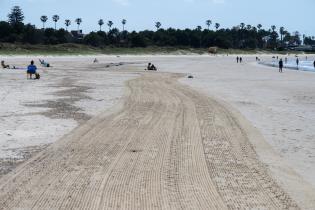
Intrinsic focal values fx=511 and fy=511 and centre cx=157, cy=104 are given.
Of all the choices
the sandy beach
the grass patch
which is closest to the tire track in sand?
the sandy beach

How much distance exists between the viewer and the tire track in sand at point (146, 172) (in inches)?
292

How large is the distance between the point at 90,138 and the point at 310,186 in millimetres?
5709

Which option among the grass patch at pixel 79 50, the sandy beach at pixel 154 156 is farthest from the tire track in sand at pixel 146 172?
the grass patch at pixel 79 50

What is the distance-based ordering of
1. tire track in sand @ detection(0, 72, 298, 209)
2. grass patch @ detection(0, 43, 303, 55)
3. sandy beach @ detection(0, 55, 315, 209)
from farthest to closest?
1. grass patch @ detection(0, 43, 303, 55)
2. sandy beach @ detection(0, 55, 315, 209)
3. tire track in sand @ detection(0, 72, 298, 209)

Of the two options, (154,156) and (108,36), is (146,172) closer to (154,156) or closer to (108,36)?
(154,156)

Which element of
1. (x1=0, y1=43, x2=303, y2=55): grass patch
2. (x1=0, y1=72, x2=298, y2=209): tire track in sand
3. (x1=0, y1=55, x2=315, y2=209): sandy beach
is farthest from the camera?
(x1=0, y1=43, x2=303, y2=55): grass patch

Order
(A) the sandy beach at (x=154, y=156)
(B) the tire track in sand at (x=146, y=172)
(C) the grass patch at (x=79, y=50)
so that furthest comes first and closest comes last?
(C) the grass patch at (x=79, y=50), (A) the sandy beach at (x=154, y=156), (B) the tire track in sand at (x=146, y=172)

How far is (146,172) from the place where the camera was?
9.02 m

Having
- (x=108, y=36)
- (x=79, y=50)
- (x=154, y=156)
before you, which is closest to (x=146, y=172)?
(x=154, y=156)

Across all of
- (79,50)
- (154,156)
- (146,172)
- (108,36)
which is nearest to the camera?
(146,172)

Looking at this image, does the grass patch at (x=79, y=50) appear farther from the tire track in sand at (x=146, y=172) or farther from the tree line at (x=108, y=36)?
the tire track in sand at (x=146, y=172)

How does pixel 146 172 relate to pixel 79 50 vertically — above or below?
below

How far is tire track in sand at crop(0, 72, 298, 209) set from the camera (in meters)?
7.42

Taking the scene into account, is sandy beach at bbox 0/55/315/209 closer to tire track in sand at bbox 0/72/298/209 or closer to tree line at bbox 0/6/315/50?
tire track in sand at bbox 0/72/298/209
